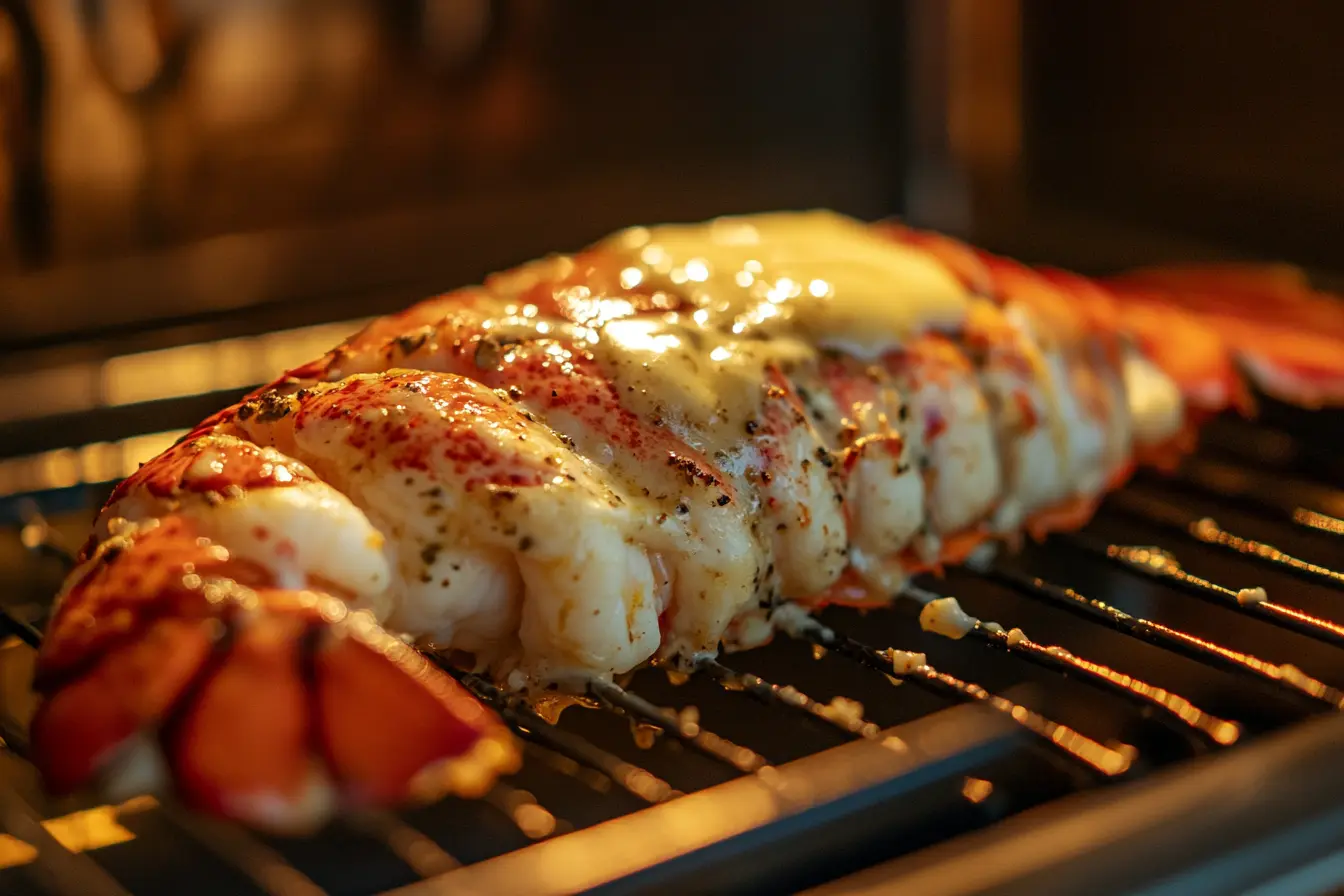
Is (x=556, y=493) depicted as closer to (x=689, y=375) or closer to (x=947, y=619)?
(x=689, y=375)

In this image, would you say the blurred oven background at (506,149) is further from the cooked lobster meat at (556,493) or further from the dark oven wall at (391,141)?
the cooked lobster meat at (556,493)

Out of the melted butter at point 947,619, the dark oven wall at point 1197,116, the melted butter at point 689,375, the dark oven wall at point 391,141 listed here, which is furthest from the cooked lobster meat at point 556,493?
the dark oven wall at point 1197,116

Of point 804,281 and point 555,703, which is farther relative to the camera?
point 804,281

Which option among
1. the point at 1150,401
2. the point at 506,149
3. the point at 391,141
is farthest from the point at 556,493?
the point at 506,149

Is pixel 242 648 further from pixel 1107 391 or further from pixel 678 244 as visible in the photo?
pixel 1107 391

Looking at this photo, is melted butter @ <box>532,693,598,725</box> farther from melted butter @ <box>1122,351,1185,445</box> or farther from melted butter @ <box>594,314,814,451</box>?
melted butter @ <box>1122,351,1185,445</box>
